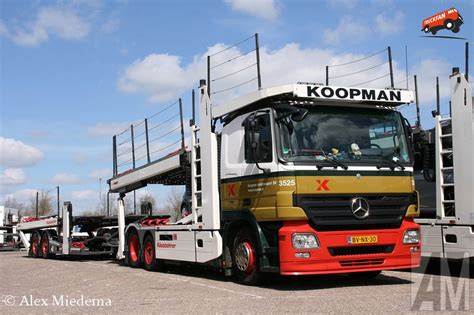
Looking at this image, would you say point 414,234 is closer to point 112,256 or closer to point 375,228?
point 375,228

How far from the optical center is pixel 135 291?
9617mm

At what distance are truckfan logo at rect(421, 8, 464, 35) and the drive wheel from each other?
1050 cm

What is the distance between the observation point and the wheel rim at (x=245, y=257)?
9688 mm

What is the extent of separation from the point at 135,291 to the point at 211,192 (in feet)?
7.48

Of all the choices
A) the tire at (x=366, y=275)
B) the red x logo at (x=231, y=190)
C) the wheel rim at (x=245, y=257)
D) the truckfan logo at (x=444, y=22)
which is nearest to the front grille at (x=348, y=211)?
the wheel rim at (x=245, y=257)

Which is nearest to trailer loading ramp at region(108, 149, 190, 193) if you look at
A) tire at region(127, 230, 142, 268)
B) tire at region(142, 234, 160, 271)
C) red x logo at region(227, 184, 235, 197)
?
tire at region(127, 230, 142, 268)

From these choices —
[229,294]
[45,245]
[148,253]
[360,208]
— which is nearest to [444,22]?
[360,208]

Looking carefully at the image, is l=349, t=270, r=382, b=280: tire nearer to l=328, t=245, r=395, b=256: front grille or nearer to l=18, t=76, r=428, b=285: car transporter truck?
l=18, t=76, r=428, b=285: car transporter truck

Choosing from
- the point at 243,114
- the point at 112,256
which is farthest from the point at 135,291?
the point at 112,256

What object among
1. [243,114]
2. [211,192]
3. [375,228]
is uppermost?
[243,114]

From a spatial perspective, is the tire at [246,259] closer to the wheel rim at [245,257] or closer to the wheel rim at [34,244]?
the wheel rim at [245,257]

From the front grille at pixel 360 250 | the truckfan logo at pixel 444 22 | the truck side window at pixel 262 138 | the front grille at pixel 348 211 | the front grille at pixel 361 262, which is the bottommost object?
the front grille at pixel 361 262
